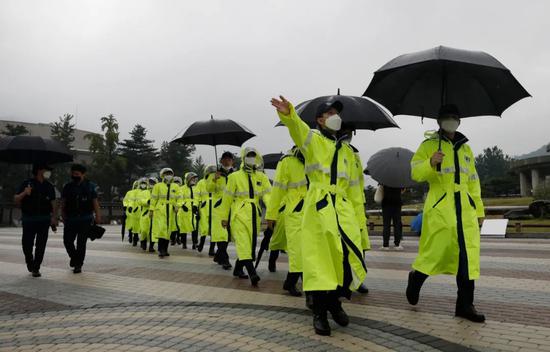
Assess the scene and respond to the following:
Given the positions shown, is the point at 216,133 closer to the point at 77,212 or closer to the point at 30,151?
the point at 77,212

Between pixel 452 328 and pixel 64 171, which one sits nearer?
pixel 452 328

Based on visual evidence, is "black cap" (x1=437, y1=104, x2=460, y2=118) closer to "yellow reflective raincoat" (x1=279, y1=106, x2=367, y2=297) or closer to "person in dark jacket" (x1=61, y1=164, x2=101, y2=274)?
"yellow reflective raincoat" (x1=279, y1=106, x2=367, y2=297)

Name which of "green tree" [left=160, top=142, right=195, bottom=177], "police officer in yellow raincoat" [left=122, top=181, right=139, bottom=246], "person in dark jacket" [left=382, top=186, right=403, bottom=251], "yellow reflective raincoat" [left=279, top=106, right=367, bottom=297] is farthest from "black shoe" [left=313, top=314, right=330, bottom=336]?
"green tree" [left=160, top=142, right=195, bottom=177]

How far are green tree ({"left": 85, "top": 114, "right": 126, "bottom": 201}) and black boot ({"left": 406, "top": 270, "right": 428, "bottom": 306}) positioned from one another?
5321 centimetres

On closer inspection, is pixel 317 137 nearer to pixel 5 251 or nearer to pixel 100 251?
pixel 100 251

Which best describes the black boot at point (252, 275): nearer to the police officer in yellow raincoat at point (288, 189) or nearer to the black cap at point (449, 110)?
the police officer in yellow raincoat at point (288, 189)

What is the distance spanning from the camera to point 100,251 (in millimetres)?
13688

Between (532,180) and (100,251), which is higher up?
(532,180)

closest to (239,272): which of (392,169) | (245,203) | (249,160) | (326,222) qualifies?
(245,203)

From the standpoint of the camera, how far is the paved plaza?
4.43 m

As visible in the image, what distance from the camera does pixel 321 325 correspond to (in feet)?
15.3

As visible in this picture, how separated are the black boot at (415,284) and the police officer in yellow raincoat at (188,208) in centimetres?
832

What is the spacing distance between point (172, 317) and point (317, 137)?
7.86 feet

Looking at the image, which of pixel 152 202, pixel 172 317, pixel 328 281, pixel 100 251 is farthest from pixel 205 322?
pixel 100 251
